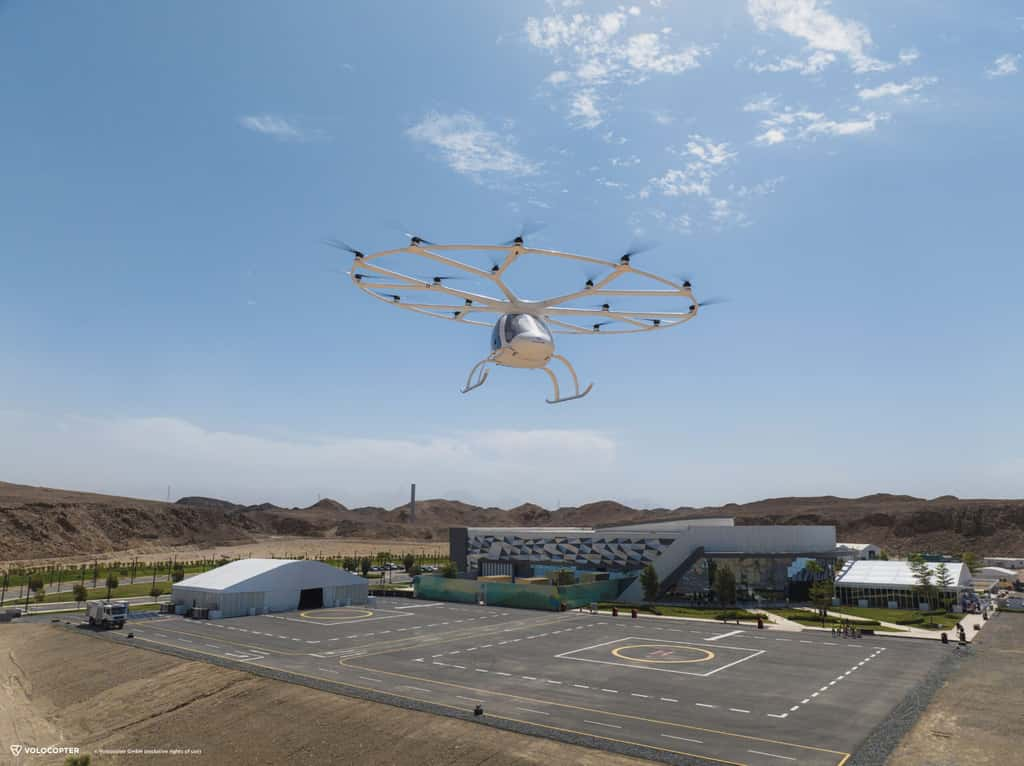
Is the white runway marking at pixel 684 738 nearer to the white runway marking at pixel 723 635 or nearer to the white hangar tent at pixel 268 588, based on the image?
the white runway marking at pixel 723 635

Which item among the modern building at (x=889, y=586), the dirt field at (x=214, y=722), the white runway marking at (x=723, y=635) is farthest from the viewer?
the modern building at (x=889, y=586)

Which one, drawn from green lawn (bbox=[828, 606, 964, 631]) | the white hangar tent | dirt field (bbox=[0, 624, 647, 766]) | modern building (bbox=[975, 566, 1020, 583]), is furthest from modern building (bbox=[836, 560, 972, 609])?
dirt field (bbox=[0, 624, 647, 766])

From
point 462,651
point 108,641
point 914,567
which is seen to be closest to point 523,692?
point 462,651

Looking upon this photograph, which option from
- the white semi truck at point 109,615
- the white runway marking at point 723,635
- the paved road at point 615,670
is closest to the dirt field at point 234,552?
the white semi truck at point 109,615

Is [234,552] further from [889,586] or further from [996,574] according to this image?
[996,574]

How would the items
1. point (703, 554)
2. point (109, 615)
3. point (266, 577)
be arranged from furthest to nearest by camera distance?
point (703, 554), point (266, 577), point (109, 615)

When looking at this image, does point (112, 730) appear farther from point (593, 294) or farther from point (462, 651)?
point (593, 294)

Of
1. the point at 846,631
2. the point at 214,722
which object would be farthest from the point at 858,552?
the point at 214,722
